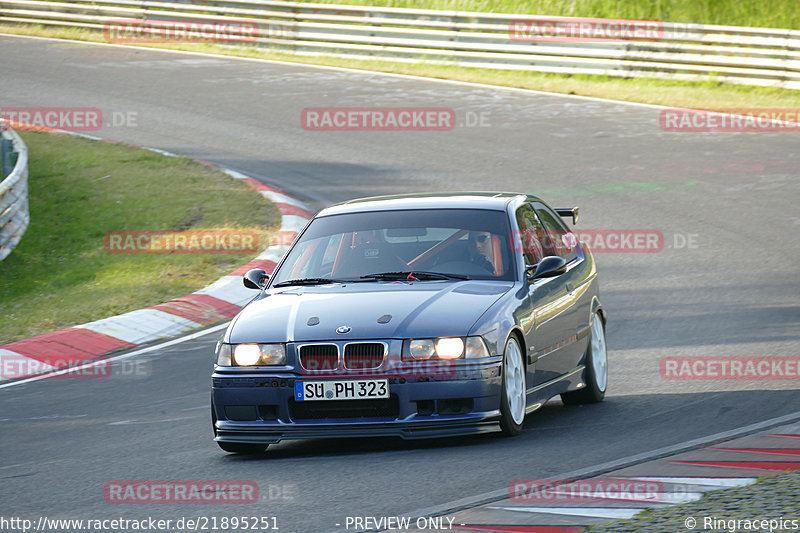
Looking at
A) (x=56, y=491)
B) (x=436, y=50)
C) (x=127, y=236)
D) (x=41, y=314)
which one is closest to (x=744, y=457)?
(x=56, y=491)

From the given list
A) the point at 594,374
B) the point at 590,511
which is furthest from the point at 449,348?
the point at 594,374

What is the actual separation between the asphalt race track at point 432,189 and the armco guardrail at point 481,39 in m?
1.58

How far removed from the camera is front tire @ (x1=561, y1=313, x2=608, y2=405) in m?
8.77

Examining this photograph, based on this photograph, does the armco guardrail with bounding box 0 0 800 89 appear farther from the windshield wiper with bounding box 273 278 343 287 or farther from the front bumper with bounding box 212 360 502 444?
the front bumper with bounding box 212 360 502 444

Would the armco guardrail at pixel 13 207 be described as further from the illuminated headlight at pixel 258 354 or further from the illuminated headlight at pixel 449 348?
the illuminated headlight at pixel 449 348

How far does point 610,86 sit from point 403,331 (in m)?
17.8

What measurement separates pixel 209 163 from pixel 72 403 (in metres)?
10.1

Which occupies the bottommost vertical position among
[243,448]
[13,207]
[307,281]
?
[13,207]

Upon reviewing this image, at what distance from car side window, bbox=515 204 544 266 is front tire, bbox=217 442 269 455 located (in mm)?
2058

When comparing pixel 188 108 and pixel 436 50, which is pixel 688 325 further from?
pixel 436 50

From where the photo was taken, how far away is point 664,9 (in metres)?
27.2

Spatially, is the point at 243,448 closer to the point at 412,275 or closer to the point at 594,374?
the point at 412,275

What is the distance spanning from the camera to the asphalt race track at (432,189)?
6625 mm

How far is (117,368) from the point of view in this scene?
10.4 meters
